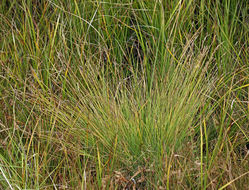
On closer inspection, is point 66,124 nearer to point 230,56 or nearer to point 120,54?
point 120,54

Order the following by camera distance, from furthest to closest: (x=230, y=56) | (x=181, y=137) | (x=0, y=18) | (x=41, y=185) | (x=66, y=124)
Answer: (x=0, y=18) → (x=230, y=56) → (x=66, y=124) → (x=181, y=137) → (x=41, y=185)

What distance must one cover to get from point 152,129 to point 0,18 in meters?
1.09

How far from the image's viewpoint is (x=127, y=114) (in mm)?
1594

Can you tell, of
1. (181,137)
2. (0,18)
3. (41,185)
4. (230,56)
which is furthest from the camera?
(0,18)

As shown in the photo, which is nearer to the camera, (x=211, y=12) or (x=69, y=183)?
(x=69, y=183)

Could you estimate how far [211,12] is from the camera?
2.09 m

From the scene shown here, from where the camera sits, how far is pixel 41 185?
1426 millimetres

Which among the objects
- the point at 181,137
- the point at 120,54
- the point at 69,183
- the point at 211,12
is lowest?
the point at 69,183

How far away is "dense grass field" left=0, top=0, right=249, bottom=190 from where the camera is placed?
4.53ft

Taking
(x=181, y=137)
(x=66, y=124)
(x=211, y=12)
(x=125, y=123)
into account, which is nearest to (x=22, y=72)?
(x=66, y=124)

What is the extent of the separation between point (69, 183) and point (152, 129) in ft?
1.11

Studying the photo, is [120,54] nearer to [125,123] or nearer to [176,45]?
[176,45]

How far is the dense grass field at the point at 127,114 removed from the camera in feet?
4.53

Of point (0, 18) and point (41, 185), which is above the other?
point (0, 18)
